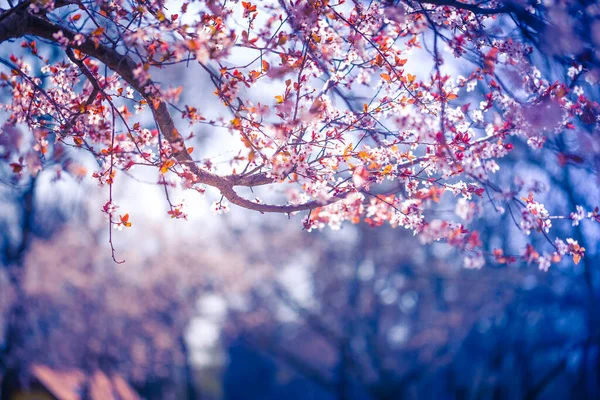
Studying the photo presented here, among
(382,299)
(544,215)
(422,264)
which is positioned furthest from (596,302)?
(544,215)

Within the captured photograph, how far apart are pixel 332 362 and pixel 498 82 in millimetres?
27265

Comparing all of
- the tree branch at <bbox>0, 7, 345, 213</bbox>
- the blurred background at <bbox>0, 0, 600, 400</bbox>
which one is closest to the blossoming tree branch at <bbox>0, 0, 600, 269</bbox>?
the tree branch at <bbox>0, 7, 345, 213</bbox>

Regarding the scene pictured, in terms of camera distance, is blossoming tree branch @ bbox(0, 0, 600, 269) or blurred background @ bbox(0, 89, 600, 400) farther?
blurred background @ bbox(0, 89, 600, 400)

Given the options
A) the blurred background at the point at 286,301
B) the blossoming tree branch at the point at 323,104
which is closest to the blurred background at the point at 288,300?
the blurred background at the point at 286,301

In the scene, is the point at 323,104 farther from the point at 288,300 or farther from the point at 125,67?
the point at 288,300

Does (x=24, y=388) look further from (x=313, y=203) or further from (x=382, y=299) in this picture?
(x=313, y=203)

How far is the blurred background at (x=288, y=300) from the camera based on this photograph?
13.2 metres

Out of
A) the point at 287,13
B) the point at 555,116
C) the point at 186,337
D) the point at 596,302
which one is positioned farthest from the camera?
the point at 186,337

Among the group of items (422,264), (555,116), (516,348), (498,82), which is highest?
(422,264)

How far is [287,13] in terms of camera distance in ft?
12.6

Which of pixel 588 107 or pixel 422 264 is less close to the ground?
pixel 422 264

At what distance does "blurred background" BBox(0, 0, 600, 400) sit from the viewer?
43.2 ft

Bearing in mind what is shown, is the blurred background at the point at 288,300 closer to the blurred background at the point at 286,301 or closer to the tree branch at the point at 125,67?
the blurred background at the point at 286,301

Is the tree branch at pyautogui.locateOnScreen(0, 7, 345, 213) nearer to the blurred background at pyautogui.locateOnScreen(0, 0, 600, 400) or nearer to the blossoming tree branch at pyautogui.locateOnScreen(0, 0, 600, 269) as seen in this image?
the blossoming tree branch at pyautogui.locateOnScreen(0, 0, 600, 269)
